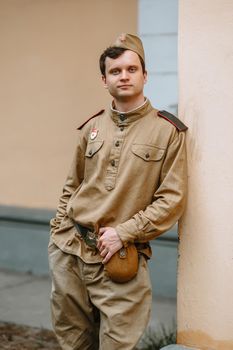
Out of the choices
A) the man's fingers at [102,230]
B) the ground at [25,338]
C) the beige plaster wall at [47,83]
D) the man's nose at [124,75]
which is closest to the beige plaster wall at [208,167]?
the man's nose at [124,75]

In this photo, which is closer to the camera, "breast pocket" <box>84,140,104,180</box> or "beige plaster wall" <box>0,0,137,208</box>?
"breast pocket" <box>84,140,104,180</box>

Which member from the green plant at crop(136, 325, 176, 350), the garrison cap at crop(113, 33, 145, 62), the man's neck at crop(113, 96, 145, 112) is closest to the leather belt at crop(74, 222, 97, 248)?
the man's neck at crop(113, 96, 145, 112)

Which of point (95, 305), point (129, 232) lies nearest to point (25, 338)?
point (95, 305)

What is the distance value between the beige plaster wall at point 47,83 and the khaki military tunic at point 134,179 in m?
2.90

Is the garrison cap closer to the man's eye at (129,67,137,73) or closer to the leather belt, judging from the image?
the man's eye at (129,67,137,73)

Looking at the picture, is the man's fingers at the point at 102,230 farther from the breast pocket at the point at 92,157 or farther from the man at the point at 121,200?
the breast pocket at the point at 92,157

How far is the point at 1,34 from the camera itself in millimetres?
6254

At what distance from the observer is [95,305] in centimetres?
296

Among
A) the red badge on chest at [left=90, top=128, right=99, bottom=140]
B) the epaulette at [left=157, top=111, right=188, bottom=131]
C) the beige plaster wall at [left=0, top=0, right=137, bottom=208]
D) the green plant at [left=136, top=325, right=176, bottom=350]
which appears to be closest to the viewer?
the epaulette at [left=157, top=111, right=188, bottom=131]

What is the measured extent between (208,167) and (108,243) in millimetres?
582

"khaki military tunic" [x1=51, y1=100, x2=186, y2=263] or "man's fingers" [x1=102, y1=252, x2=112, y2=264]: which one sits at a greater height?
"khaki military tunic" [x1=51, y1=100, x2=186, y2=263]

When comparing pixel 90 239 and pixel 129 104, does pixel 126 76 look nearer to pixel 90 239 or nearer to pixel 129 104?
pixel 129 104

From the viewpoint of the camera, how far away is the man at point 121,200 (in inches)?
109

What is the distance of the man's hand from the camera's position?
2.76 meters
